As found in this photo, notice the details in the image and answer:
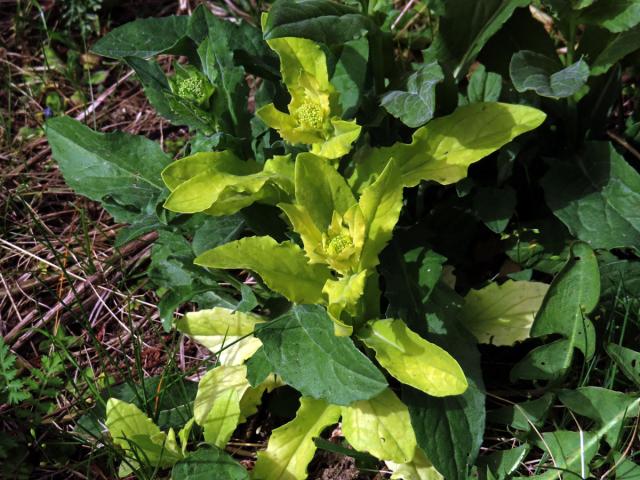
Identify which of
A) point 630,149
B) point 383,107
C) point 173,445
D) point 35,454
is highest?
point 383,107

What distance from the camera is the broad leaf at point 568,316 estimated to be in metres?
1.97

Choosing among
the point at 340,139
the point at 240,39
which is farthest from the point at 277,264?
the point at 240,39

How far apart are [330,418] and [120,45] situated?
1185 mm

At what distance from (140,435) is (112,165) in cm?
80

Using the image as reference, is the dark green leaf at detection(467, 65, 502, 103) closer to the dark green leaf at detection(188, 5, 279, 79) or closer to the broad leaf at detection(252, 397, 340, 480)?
the dark green leaf at detection(188, 5, 279, 79)

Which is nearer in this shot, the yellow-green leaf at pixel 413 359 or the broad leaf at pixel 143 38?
the yellow-green leaf at pixel 413 359

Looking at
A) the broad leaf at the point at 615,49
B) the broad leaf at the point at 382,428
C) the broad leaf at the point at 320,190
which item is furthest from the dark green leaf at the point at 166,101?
the broad leaf at the point at 615,49

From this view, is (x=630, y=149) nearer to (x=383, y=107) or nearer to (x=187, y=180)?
(x=383, y=107)

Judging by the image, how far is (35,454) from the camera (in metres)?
2.22

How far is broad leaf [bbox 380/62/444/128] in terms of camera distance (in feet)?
5.97

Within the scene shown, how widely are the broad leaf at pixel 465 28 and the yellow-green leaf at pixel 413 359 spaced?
83 centimetres

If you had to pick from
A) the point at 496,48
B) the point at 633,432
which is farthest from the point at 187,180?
the point at 633,432

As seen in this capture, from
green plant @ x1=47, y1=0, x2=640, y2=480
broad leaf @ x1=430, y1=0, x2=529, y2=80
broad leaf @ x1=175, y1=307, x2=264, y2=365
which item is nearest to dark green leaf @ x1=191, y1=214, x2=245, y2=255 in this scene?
green plant @ x1=47, y1=0, x2=640, y2=480

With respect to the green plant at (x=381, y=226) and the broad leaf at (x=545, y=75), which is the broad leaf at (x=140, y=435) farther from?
the broad leaf at (x=545, y=75)
